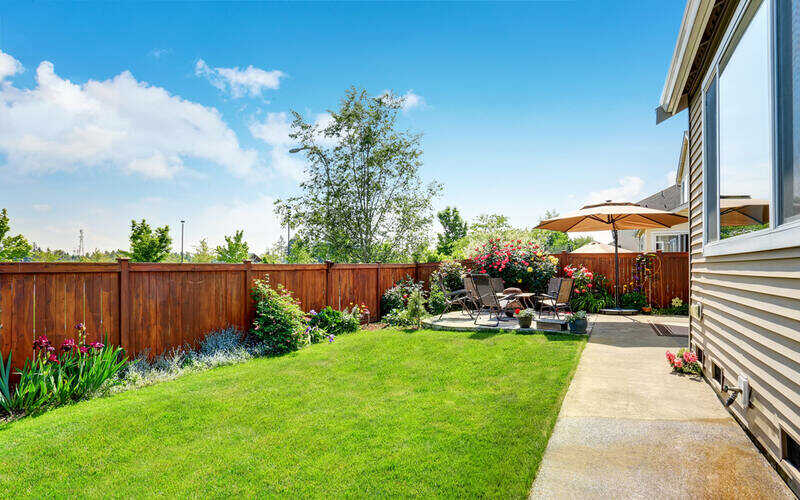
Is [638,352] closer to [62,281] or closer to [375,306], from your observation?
[375,306]

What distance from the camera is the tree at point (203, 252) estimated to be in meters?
22.7

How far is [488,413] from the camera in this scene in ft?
11.4

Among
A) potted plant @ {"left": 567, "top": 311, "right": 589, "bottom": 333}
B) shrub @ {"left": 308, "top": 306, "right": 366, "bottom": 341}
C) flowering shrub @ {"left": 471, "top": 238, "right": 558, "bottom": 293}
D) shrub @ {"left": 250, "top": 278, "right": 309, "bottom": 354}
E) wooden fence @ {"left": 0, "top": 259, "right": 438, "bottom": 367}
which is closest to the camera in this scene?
wooden fence @ {"left": 0, "top": 259, "right": 438, "bottom": 367}

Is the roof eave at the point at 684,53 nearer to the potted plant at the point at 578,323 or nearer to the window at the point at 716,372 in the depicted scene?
the window at the point at 716,372

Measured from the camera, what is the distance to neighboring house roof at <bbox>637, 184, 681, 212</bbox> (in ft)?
61.4

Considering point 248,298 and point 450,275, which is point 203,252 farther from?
point 248,298

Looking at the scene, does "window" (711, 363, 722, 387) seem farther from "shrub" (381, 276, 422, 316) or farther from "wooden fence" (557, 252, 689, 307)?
"wooden fence" (557, 252, 689, 307)

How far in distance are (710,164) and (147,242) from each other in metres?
19.9

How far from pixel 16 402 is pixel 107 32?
9.53m

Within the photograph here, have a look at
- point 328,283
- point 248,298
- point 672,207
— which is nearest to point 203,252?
point 328,283

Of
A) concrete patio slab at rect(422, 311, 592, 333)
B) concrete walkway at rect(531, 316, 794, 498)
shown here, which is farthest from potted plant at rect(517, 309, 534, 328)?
concrete walkway at rect(531, 316, 794, 498)

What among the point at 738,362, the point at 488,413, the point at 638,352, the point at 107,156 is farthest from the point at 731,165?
the point at 107,156

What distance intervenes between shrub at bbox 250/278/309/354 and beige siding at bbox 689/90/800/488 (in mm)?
5362

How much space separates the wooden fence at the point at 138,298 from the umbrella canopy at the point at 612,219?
5466 millimetres
